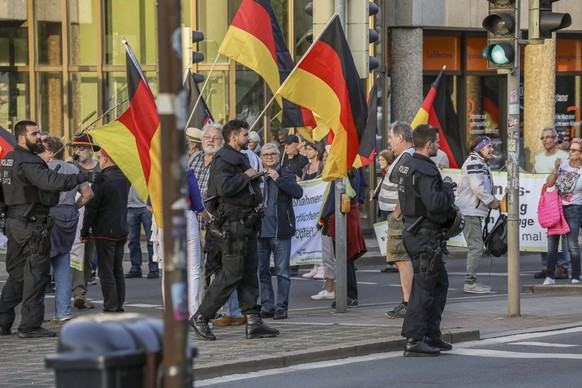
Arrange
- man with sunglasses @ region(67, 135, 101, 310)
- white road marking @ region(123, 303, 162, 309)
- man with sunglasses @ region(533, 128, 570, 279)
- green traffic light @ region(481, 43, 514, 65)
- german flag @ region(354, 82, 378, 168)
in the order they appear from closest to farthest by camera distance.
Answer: green traffic light @ region(481, 43, 514, 65)
white road marking @ region(123, 303, 162, 309)
man with sunglasses @ region(67, 135, 101, 310)
german flag @ region(354, 82, 378, 168)
man with sunglasses @ region(533, 128, 570, 279)

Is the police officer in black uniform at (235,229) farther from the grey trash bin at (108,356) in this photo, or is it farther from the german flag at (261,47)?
the grey trash bin at (108,356)

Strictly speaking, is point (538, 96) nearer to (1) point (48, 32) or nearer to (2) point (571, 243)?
(1) point (48, 32)

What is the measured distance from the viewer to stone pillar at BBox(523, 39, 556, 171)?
95.1 ft

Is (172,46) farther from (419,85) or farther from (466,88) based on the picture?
(466,88)

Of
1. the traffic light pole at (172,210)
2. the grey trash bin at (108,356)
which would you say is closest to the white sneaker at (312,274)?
the grey trash bin at (108,356)

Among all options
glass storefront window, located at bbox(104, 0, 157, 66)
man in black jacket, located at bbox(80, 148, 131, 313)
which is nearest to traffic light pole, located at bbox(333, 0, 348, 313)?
man in black jacket, located at bbox(80, 148, 131, 313)

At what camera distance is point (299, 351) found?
10.8 m

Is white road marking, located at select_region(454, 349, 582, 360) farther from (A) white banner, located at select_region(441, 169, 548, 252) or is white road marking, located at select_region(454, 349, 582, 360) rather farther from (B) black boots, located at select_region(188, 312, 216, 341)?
(A) white banner, located at select_region(441, 169, 548, 252)

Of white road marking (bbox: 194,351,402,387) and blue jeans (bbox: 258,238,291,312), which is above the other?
blue jeans (bbox: 258,238,291,312)

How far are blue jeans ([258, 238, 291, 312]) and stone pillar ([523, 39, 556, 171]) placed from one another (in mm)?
15893

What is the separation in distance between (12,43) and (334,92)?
42.5ft

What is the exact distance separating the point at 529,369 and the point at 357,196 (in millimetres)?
5711

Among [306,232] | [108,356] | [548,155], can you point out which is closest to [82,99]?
[306,232]

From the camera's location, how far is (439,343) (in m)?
11.2
